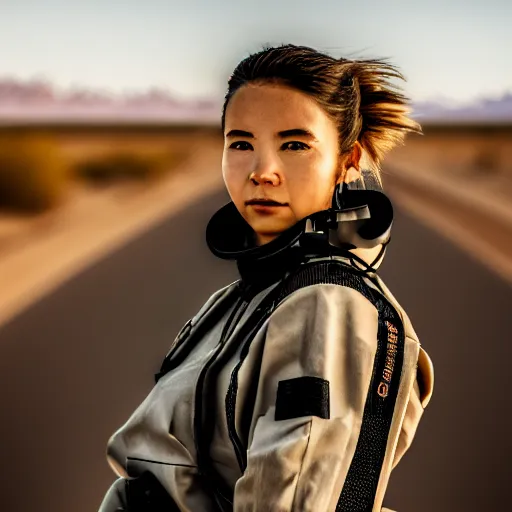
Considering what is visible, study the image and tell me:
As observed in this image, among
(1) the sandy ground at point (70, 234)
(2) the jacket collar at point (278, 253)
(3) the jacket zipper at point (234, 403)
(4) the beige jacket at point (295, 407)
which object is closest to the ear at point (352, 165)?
(2) the jacket collar at point (278, 253)

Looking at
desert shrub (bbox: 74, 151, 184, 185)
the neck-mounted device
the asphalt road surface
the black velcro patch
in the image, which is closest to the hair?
the neck-mounted device

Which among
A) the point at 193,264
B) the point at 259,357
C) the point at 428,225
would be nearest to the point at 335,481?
the point at 259,357

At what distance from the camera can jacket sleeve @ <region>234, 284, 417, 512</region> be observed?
181cm

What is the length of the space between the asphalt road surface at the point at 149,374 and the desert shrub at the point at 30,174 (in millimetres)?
14268

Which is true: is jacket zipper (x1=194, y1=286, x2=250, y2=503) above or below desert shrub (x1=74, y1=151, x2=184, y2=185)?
above

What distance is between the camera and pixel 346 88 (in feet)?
7.43

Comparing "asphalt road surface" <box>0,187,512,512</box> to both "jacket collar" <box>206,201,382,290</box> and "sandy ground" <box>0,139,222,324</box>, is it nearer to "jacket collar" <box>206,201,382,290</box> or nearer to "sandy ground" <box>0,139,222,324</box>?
"sandy ground" <box>0,139,222,324</box>

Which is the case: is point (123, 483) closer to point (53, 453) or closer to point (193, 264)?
point (53, 453)

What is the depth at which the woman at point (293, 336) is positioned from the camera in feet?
6.07

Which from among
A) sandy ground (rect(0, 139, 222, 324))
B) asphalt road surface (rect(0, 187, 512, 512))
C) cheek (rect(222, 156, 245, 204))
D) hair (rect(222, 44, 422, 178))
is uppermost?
hair (rect(222, 44, 422, 178))

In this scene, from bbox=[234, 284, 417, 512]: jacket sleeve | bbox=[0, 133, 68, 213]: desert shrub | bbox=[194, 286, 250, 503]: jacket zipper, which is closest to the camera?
bbox=[234, 284, 417, 512]: jacket sleeve

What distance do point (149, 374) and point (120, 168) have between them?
39852 millimetres

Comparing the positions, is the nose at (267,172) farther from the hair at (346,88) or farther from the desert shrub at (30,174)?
the desert shrub at (30,174)

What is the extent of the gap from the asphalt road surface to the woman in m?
3.35
